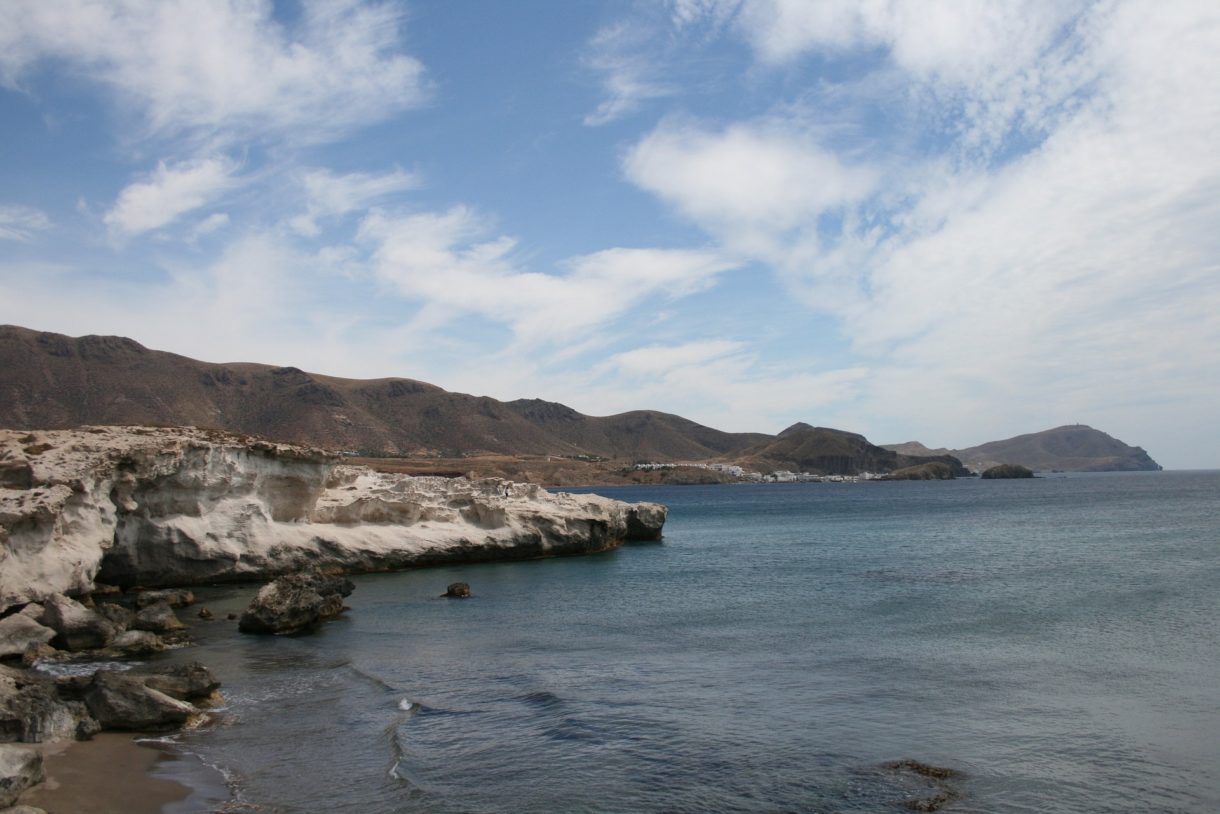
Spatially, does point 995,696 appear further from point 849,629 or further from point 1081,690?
point 849,629

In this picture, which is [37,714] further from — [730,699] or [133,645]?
[730,699]

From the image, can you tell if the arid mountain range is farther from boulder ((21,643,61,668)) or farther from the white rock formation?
boulder ((21,643,61,668))

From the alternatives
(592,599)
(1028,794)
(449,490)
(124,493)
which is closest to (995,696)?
(1028,794)

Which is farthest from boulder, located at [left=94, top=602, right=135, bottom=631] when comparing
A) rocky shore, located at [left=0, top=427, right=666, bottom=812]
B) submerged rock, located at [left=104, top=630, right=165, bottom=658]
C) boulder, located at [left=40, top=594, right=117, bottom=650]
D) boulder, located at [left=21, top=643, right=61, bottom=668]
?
boulder, located at [left=21, top=643, right=61, bottom=668]

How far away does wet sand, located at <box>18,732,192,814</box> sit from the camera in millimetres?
10164

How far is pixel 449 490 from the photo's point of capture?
42188mm

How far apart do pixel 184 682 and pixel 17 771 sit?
16.4ft

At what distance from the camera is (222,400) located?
135000mm

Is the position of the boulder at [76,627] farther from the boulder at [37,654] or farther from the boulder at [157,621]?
the boulder at [157,621]

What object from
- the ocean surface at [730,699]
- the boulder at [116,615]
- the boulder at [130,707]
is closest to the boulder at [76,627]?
the boulder at [116,615]

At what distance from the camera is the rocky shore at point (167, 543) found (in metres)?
13.6

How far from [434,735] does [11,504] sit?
14216 mm

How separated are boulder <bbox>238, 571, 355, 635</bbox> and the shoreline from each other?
30.4 ft

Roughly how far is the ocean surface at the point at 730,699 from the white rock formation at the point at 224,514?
272 cm
